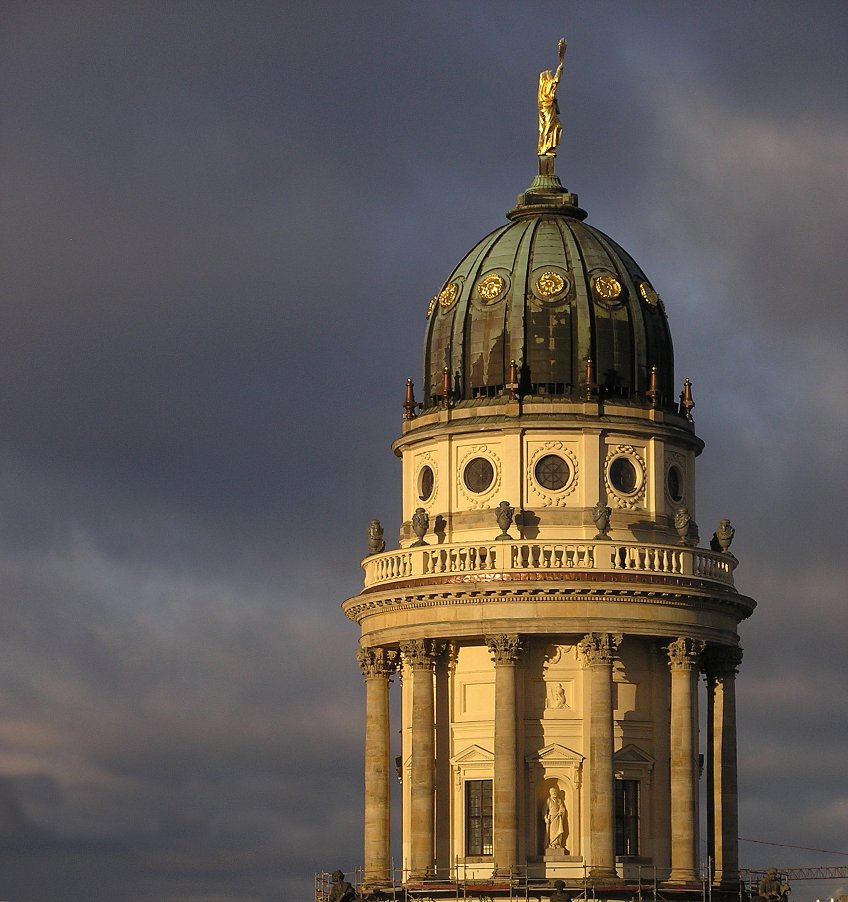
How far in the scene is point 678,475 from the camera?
447 ft

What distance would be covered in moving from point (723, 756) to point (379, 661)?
1386cm

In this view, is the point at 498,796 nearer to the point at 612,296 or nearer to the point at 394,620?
the point at 394,620

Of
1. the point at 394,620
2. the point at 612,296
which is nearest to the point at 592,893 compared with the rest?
the point at 394,620

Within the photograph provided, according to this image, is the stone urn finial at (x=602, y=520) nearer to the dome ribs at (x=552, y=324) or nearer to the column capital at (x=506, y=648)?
the dome ribs at (x=552, y=324)

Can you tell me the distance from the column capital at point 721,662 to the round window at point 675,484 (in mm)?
6384

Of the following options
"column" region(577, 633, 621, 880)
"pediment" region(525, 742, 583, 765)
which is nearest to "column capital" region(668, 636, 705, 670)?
"column" region(577, 633, 621, 880)

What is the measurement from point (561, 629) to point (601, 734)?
13.7ft

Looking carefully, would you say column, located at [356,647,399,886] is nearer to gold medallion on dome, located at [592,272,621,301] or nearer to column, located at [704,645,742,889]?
column, located at [704,645,742,889]

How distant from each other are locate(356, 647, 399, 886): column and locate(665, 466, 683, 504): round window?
12.6 metres

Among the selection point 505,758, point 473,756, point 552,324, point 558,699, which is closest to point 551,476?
point 552,324

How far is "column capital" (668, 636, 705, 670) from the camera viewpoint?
13100 cm

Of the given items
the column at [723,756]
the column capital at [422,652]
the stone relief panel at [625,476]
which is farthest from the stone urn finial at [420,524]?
the column at [723,756]

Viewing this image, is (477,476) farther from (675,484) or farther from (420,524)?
(675,484)

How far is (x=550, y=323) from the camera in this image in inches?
5315
